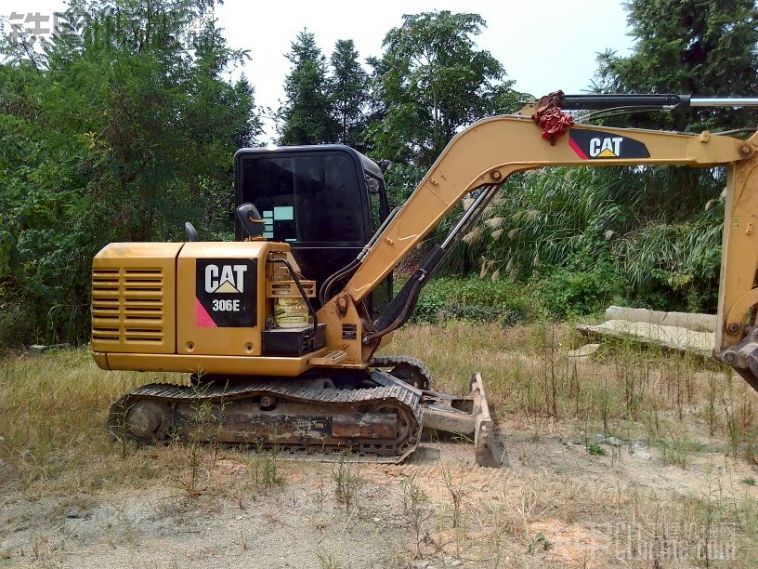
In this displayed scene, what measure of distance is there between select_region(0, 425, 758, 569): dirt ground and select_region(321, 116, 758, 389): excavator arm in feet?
3.77

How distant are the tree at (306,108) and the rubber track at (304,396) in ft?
78.7

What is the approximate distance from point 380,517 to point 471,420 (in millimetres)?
1625

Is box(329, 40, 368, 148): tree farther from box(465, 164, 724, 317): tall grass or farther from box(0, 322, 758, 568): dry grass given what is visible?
box(0, 322, 758, 568): dry grass

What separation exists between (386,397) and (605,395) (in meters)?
2.69

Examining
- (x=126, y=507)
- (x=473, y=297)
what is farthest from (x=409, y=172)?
(x=126, y=507)

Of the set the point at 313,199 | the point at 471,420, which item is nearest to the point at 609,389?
the point at 471,420

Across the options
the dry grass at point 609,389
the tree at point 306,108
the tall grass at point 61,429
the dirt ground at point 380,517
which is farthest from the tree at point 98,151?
the tree at point 306,108

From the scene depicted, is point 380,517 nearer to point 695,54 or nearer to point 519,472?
point 519,472

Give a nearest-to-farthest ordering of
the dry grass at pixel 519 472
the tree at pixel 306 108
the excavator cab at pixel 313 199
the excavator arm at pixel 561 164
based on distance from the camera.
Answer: the dry grass at pixel 519 472, the excavator arm at pixel 561 164, the excavator cab at pixel 313 199, the tree at pixel 306 108

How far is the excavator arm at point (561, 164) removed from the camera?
16.0 ft

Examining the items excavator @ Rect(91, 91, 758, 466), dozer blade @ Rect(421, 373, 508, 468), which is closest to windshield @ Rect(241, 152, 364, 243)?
excavator @ Rect(91, 91, 758, 466)

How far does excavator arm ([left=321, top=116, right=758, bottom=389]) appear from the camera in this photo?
488cm

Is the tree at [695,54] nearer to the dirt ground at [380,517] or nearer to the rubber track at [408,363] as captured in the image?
the rubber track at [408,363]

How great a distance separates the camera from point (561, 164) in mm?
5113
